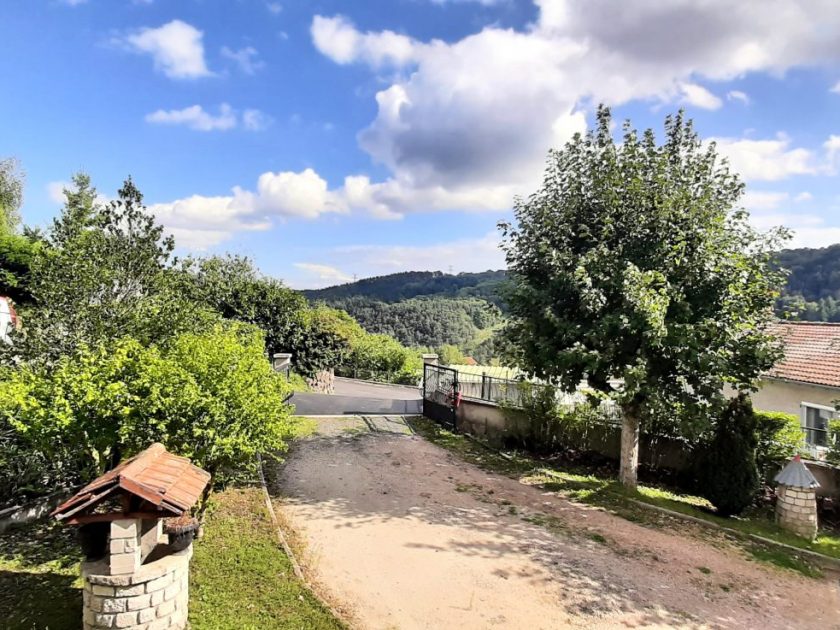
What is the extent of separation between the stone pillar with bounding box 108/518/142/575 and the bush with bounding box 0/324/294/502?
174 centimetres

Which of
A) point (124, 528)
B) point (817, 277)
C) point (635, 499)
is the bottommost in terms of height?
point (635, 499)

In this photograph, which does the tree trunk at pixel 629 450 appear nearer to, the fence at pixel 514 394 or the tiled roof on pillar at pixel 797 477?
the fence at pixel 514 394

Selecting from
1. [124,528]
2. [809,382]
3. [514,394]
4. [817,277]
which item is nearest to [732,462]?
[514,394]

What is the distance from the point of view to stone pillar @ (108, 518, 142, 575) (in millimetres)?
4473

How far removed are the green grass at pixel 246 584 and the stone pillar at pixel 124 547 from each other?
109 centimetres

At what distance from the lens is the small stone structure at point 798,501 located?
8938 millimetres

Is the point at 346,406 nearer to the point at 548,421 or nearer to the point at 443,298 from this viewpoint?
the point at 548,421

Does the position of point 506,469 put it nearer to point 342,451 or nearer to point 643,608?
point 342,451

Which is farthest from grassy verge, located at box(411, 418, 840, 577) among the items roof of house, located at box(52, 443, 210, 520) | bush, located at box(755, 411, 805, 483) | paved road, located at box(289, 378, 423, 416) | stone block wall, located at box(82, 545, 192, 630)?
roof of house, located at box(52, 443, 210, 520)

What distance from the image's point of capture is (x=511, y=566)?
272 inches

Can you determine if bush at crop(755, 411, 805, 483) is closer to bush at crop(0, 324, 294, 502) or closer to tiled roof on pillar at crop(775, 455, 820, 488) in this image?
tiled roof on pillar at crop(775, 455, 820, 488)

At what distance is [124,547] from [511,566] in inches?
193

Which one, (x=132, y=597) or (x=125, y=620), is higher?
(x=132, y=597)

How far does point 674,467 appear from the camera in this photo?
12055 millimetres
